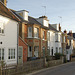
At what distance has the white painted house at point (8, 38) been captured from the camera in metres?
19.2

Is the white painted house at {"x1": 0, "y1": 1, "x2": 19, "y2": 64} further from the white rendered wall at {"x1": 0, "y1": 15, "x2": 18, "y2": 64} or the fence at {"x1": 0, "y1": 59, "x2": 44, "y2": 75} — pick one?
the fence at {"x1": 0, "y1": 59, "x2": 44, "y2": 75}

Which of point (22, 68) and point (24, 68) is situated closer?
point (22, 68)

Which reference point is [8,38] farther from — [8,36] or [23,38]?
[23,38]

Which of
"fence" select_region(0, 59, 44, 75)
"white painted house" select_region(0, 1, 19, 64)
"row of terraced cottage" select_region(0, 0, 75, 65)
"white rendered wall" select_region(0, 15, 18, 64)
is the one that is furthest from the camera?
"row of terraced cottage" select_region(0, 0, 75, 65)

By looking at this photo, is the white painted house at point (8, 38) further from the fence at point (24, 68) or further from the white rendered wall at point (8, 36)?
the fence at point (24, 68)

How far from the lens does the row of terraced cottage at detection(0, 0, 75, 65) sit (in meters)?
19.7

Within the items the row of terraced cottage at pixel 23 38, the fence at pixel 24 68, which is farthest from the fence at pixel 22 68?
the row of terraced cottage at pixel 23 38

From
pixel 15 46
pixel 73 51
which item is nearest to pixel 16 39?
pixel 15 46

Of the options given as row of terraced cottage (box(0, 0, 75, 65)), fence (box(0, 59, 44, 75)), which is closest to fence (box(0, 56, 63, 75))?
fence (box(0, 59, 44, 75))

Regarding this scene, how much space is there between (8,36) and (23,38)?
7023 millimetres

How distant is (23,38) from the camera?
27.0 m

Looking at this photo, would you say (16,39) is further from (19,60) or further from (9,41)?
(19,60)

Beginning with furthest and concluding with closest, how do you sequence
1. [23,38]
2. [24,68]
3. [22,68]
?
1. [23,38]
2. [24,68]
3. [22,68]

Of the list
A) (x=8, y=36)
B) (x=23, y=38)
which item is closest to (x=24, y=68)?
(x=8, y=36)
